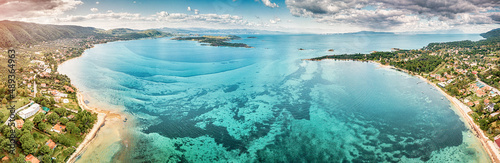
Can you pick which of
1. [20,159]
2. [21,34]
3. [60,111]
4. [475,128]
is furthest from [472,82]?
[21,34]

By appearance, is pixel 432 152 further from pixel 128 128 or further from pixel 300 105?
pixel 128 128

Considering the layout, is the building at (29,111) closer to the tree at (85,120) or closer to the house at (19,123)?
the house at (19,123)

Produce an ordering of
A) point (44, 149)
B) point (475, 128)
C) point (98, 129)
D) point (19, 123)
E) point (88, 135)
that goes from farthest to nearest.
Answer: point (475, 128) → point (98, 129) → point (88, 135) → point (19, 123) → point (44, 149)

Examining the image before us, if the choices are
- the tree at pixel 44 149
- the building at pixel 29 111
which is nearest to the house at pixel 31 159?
the tree at pixel 44 149

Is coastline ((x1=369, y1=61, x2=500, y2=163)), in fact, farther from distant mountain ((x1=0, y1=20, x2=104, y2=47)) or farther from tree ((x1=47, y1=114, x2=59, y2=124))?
distant mountain ((x1=0, y1=20, x2=104, y2=47))

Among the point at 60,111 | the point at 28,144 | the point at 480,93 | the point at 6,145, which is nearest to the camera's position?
the point at 6,145

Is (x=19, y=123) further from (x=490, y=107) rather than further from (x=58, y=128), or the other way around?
(x=490, y=107)

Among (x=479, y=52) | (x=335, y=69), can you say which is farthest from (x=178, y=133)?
(x=479, y=52)

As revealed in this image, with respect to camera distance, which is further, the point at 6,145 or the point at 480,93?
the point at 480,93
